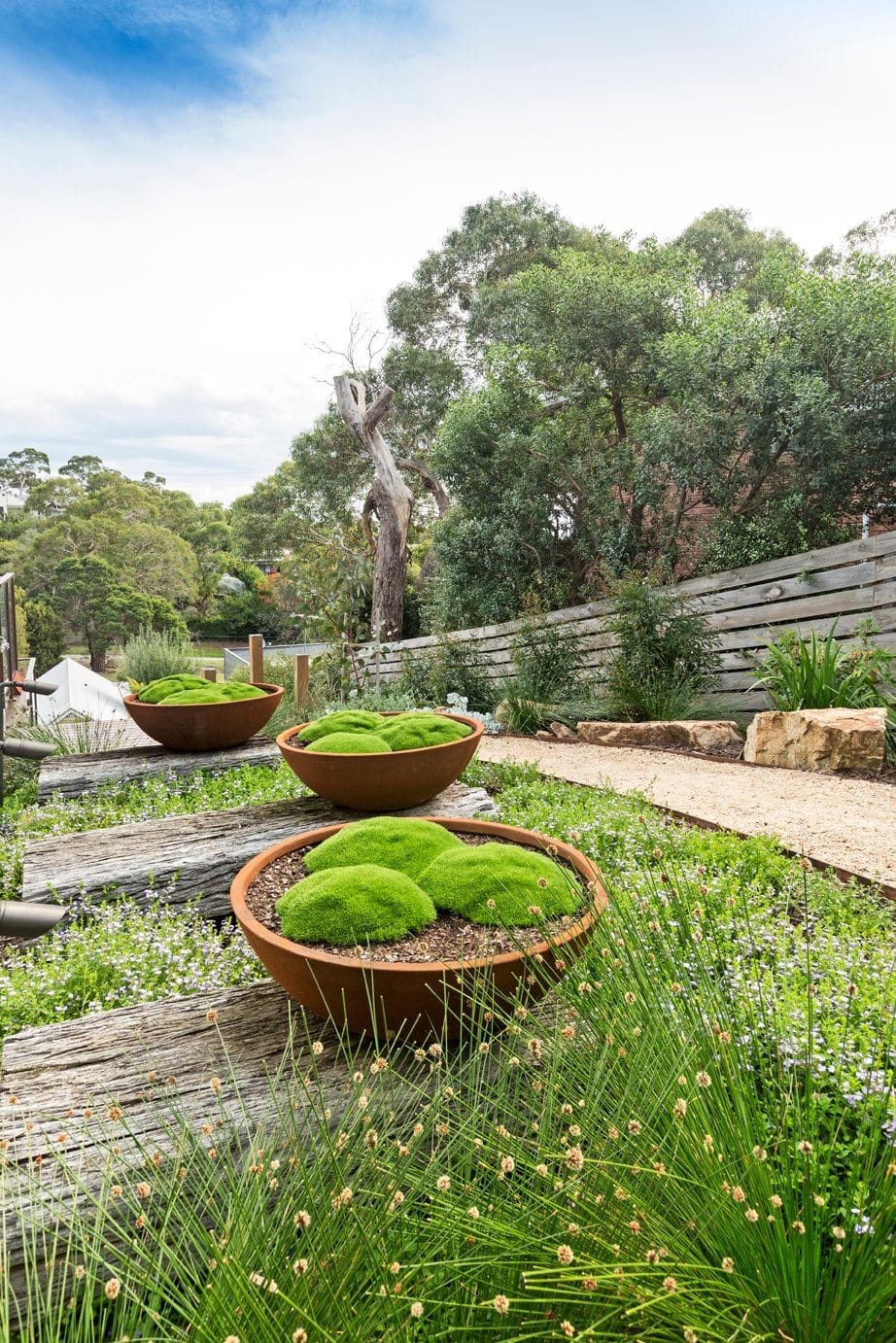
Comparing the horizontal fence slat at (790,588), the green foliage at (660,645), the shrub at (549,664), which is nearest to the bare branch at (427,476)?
the shrub at (549,664)

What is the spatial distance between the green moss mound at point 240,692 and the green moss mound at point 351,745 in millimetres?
1209

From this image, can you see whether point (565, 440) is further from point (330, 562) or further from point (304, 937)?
point (304, 937)

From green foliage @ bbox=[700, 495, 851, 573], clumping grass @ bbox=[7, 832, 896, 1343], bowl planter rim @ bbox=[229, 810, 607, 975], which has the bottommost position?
clumping grass @ bbox=[7, 832, 896, 1343]

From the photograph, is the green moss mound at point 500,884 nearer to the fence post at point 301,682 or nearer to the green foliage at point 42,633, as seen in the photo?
the fence post at point 301,682

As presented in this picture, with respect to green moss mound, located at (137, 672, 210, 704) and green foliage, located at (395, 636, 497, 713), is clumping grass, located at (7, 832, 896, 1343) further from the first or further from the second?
green foliage, located at (395, 636, 497, 713)

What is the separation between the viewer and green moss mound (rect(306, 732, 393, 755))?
2639mm

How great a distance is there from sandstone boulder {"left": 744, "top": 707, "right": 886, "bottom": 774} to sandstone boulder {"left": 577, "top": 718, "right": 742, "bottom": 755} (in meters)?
0.61

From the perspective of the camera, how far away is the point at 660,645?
622 cm

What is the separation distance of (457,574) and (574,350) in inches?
104

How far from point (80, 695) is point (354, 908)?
6.40m

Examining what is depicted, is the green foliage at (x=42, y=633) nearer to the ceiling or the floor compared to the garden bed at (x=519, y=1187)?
nearer to the ceiling

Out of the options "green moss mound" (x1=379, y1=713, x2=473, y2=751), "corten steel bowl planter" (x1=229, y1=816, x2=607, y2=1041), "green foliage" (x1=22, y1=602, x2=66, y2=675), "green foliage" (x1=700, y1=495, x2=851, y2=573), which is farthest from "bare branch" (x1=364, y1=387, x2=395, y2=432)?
"green foliage" (x1=22, y1=602, x2=66, y2=675)

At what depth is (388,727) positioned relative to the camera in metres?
2.79

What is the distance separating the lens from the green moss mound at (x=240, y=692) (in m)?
3.79
